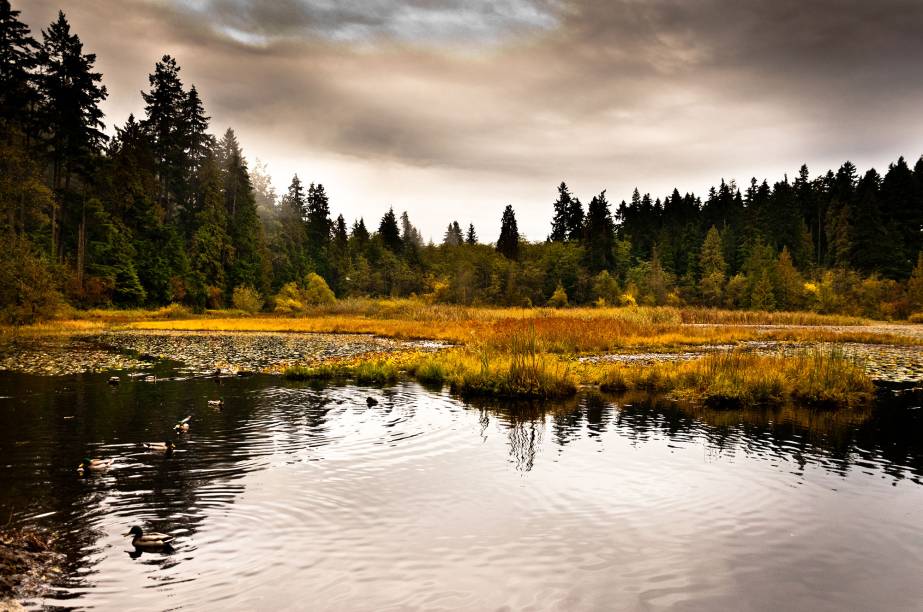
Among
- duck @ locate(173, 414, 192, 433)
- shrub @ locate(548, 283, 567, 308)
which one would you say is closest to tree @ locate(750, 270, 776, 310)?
shrub @ locate(548, 283, 567, 308)

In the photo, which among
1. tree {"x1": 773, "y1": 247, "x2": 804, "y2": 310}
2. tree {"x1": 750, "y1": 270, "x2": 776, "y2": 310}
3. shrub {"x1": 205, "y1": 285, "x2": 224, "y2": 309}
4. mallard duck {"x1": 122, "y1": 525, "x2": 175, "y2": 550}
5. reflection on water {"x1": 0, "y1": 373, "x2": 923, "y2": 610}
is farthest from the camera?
tree {"x1": 750, "y1": 270, "x2": 776, "y2": 310}

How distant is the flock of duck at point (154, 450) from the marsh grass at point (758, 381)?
1190cm

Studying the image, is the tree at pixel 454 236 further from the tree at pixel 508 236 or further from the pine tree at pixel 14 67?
the pine tree at pixel 14 67

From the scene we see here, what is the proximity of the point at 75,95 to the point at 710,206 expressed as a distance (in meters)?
107

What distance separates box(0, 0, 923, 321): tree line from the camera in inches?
1964

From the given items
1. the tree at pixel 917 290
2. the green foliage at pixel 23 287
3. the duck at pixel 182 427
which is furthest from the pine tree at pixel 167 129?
the tree at pixel 917 290

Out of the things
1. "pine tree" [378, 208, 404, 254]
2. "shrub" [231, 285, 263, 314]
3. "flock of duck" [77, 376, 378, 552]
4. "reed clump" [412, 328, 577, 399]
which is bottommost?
"flock of duck" [77, 376, 378, 552]

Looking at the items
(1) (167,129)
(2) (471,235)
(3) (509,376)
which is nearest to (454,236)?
(2) (471,235)

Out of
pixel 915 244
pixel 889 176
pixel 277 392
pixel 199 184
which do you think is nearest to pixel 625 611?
pixel 277 392

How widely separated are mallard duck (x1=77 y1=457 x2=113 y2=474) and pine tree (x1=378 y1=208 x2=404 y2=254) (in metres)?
103

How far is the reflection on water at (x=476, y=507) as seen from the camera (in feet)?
18.0

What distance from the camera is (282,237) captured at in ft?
274

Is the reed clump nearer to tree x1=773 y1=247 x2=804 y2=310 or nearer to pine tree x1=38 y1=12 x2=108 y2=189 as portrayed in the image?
pine tree x1=38 y1=12 x2=108 y2=189

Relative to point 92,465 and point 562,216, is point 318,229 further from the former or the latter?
point 92,465
